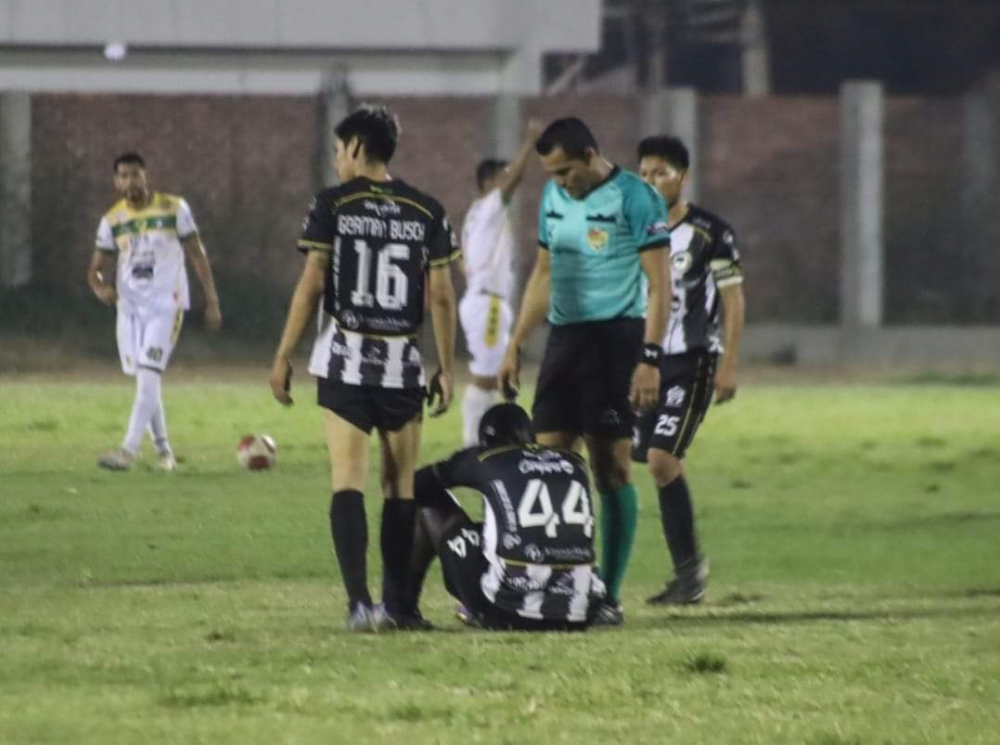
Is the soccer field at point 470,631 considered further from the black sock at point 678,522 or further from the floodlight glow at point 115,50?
the floodlight glow at point 115,50

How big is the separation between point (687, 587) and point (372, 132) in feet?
7.70

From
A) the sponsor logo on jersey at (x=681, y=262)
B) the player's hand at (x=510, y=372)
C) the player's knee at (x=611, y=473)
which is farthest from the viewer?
the sponsor logo on jersey at (x=681, y=262)

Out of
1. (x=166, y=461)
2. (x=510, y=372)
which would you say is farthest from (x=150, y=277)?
(x=510, y=372)

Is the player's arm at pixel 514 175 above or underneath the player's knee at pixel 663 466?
above

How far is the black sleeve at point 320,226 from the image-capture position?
7.89 m

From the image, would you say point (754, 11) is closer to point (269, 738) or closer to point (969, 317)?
point (969, 317)

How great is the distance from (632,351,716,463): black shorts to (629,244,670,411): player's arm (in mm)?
965

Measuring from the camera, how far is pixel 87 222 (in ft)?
94.0

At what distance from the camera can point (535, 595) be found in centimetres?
795

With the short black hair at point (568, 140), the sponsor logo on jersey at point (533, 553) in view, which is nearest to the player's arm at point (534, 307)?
the short black hair at point (568, 140)

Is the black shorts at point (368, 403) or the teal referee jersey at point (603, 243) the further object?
the teal referee jersey at point (603, 243)

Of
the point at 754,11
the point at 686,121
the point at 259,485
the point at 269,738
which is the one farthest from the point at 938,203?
the point at 269,738

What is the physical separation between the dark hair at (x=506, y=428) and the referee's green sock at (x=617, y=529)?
0.72 m

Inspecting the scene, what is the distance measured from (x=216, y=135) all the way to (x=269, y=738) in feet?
79.5
